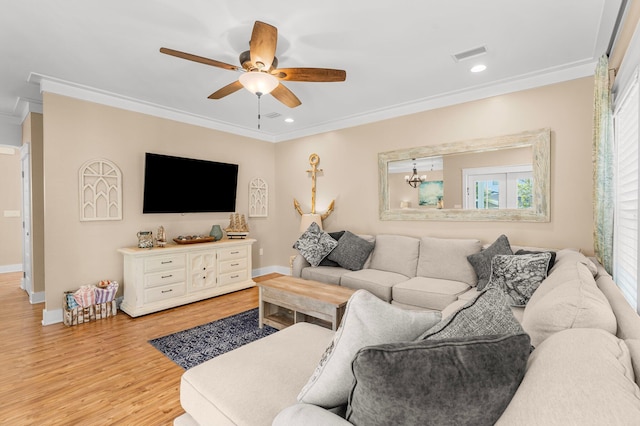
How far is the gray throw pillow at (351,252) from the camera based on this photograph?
396 cm

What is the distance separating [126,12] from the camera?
221 centimetres

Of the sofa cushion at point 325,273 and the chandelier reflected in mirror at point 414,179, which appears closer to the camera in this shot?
the sofa cushion at point 325,273

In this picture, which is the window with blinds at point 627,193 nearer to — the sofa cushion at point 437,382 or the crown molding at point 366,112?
the crown molding at point 366,112

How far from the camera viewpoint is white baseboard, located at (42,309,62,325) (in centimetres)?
339

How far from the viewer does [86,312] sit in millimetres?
3490

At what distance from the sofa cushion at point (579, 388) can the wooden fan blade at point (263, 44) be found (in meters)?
2.22

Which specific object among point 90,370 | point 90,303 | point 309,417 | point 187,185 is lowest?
point 90,370

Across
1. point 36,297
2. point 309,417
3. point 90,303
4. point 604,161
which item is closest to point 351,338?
point 309,417

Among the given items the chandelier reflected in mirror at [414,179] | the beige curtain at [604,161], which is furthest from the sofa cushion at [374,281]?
the beige curtain at [604,161]

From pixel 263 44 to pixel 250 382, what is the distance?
209cm

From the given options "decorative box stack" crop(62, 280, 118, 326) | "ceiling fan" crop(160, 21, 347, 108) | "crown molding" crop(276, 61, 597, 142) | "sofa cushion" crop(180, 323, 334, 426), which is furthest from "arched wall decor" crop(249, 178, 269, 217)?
"sofa cushion" crop(180, 323, 334, 426)

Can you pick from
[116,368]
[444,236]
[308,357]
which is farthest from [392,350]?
[444,236]

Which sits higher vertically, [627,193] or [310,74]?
[310,74]

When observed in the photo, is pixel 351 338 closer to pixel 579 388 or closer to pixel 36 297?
pixel 579 388
